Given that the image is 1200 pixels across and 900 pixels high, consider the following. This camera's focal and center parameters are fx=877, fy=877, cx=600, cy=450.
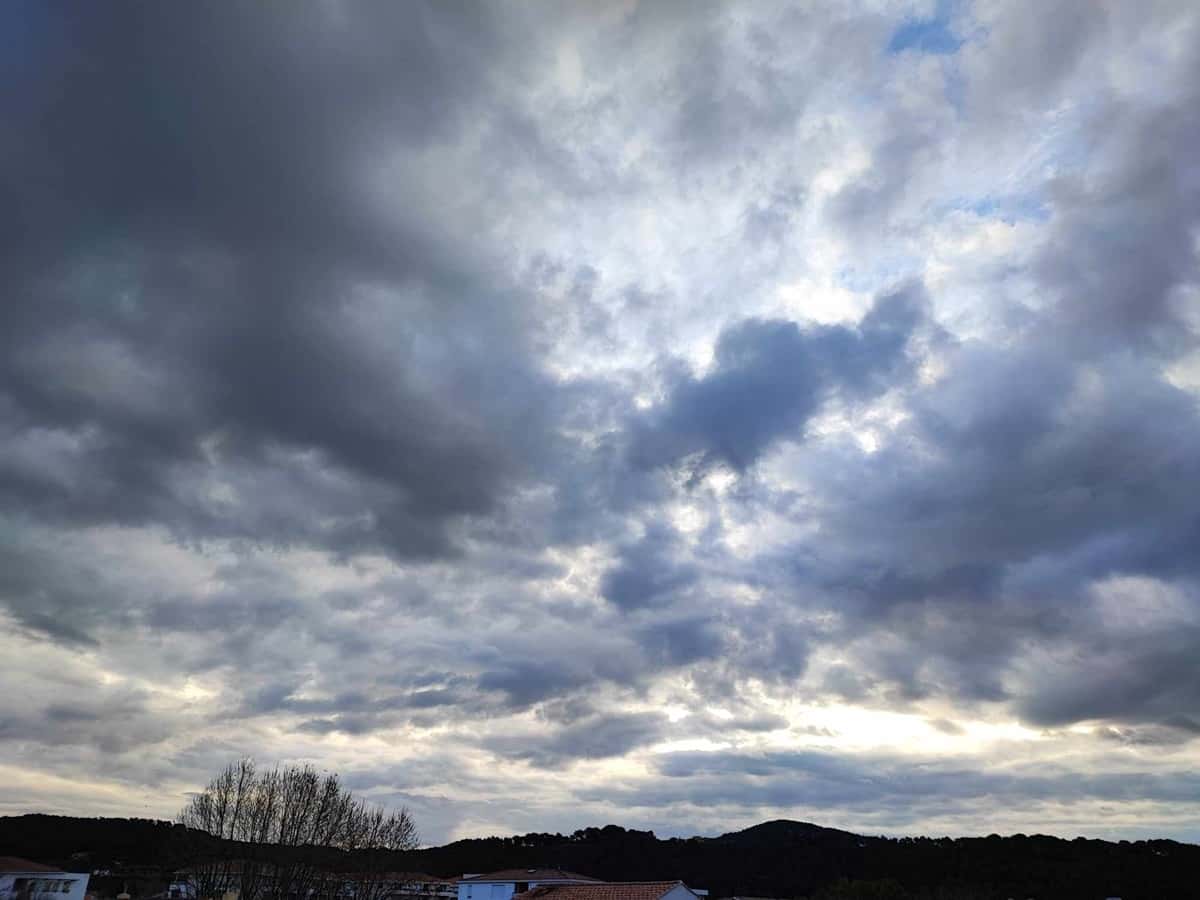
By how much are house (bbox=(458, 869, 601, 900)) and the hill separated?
10.3 m

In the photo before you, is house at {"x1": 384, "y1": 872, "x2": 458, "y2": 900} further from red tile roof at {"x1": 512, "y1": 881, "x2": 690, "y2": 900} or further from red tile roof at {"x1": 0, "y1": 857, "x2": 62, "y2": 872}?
red tile roof at {"x1": 0, "y1": 857, "x2": 62, "y2": 872}

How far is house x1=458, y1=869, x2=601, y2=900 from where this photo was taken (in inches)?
Answer: 4151

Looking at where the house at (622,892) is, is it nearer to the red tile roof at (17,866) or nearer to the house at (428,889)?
the house at (428,889)

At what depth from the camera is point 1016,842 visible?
135375mm

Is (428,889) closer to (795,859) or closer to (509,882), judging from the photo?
(509,882)

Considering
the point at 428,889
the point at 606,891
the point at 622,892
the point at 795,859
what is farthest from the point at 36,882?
the point at 795,859

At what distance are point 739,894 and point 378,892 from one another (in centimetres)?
5661

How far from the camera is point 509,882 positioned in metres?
106

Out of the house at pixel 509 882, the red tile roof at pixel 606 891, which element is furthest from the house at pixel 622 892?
the house at pixel 509 882

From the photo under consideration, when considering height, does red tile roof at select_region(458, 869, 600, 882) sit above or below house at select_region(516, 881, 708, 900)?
above

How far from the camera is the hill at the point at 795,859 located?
9725 cm

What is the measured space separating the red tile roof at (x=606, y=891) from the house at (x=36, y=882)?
59934 millimetres

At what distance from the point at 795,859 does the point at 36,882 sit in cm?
10707

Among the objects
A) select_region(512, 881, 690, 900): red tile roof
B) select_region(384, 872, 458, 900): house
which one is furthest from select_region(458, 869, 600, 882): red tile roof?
select_region(384, 872, 458, 900): house
